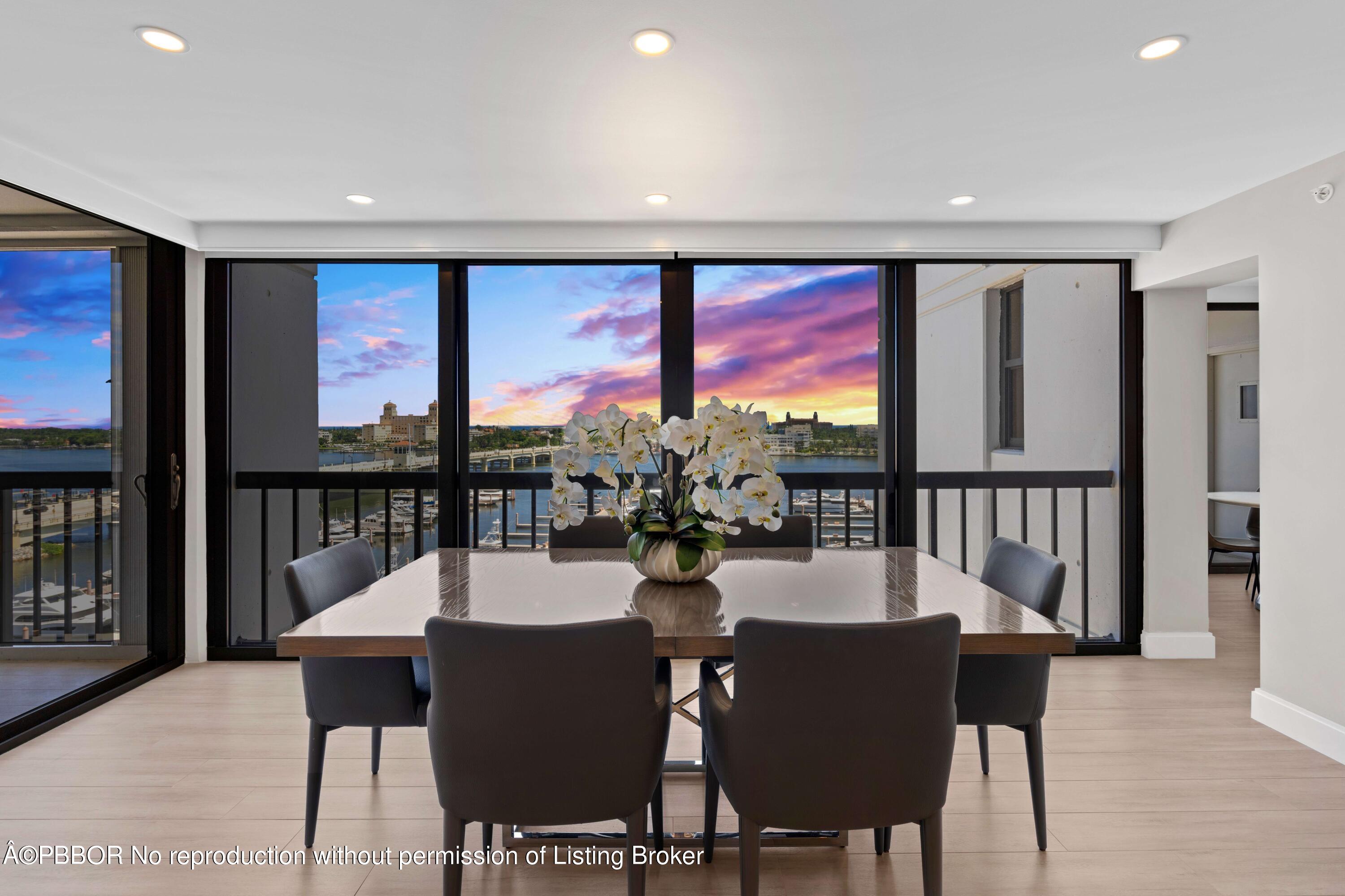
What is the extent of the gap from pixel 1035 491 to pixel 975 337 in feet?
3.21

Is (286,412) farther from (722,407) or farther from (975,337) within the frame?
(975,337)

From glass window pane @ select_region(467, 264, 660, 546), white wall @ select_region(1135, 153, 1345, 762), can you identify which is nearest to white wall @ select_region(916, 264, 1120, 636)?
white wall @ select_region(1135, 153, 1345, 762)

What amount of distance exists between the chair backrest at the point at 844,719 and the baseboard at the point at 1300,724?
2289mm

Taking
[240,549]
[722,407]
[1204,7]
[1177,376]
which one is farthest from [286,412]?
[1177,376]

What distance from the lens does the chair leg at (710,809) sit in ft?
6.40

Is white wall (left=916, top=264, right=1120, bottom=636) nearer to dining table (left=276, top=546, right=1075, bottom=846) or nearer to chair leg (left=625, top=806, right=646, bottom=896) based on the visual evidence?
dining table (left=276, top=546, right=1075, bottom=846)

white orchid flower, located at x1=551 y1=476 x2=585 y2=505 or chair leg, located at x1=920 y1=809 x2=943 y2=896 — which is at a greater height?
white orchid flower, located at x1=551 y1=476 x2=585 y2=505

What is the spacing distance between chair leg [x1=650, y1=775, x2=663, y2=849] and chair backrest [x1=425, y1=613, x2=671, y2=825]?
16.6 inches

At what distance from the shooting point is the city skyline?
2.89 meters

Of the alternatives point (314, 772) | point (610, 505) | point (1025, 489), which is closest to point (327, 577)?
point (314, 772)

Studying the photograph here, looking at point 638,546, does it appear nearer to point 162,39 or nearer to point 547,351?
point 162,39

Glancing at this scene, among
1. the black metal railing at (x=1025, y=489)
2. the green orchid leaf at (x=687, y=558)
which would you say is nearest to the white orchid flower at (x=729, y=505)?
the green orchid leaf at (x=687, y=558)

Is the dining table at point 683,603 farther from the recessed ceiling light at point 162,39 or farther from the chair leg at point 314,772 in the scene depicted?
the recessed ceiling light at point 162,39

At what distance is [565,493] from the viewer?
2193mm
